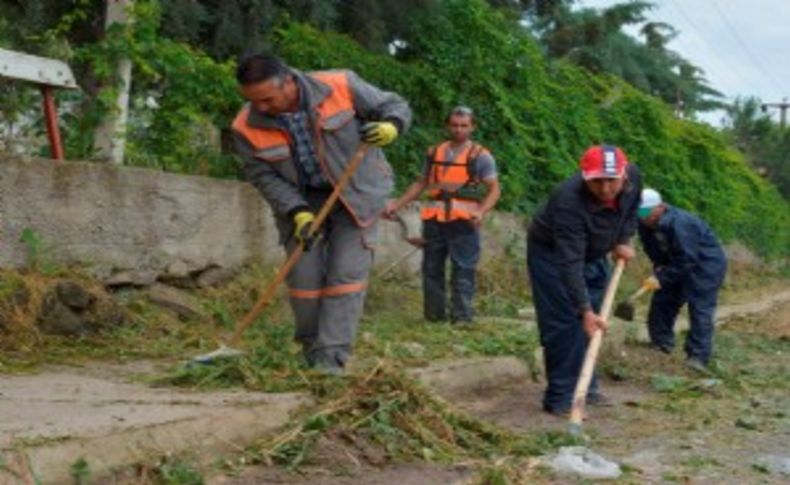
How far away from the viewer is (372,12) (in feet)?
36.9

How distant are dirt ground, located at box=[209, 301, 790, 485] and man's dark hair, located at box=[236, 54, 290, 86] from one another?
5.78 feet

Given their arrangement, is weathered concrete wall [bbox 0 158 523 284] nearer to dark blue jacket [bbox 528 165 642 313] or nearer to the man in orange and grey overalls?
the man in orange and grey overalls

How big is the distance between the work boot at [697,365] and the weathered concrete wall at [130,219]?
315 centimetres

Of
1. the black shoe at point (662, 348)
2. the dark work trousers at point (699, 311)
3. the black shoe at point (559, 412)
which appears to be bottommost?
the black shoe at point (559, 412)

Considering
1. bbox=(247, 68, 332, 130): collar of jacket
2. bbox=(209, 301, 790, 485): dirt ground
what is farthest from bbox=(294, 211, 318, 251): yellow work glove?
bbox=(209, 301, 790, 485): dirt ground

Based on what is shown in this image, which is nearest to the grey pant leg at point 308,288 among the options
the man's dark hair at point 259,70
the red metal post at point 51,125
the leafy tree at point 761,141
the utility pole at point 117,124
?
the man's dark hair at point 259,70

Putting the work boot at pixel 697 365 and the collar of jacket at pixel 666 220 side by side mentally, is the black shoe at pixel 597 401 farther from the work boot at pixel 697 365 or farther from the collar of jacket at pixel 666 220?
the collar of jacket at pixel 666 220

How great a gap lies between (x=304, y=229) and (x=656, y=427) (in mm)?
2169

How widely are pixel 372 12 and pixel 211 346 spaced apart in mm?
5020

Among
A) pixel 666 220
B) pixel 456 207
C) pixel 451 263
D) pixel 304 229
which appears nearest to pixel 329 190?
pixel 304 229

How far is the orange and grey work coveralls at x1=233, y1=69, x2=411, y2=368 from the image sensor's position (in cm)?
577

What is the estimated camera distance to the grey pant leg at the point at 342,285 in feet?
18.9

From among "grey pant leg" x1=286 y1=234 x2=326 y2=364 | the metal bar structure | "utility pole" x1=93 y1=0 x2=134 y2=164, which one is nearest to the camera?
"grey pant leg" x1=286 y1=234 x2=326 y2=364

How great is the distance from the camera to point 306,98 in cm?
573
